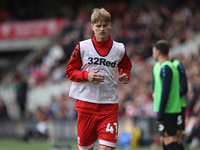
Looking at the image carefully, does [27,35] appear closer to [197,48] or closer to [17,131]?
[17,131]

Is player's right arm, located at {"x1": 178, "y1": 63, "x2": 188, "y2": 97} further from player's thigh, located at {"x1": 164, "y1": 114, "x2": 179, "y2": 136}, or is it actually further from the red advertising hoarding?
the red advertising hoarding

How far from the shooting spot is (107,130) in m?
5.45

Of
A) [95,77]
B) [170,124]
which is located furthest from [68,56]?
[95,77]

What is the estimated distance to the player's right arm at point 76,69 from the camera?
5402 millimetres

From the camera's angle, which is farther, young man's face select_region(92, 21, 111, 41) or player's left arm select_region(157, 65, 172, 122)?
player's left arm select_region(157, 65, 172, 122)

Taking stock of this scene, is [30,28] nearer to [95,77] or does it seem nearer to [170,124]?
[170,124]

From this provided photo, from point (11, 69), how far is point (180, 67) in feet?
74.7

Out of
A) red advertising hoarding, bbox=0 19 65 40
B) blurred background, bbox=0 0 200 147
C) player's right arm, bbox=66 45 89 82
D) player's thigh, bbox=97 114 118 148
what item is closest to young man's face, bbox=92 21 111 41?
player's right arm, bbox=66 45 89 82

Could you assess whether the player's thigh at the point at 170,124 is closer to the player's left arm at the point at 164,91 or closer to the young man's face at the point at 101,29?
the player's left arm at the point at 164,91

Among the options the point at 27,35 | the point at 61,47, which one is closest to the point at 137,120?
the point at 61,47

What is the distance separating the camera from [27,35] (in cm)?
2559

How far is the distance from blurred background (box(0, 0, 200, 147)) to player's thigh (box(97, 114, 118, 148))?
232 inches

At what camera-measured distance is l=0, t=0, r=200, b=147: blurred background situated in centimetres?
1331

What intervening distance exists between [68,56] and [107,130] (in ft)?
49.6
